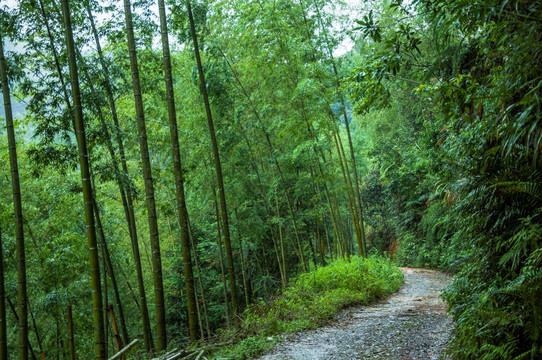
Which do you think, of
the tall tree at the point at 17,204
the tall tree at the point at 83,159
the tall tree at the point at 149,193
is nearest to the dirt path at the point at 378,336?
the tall tree at the point at 149,193

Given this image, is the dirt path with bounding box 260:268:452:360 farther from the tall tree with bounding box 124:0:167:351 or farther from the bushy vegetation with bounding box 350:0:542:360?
the tall tree with bounding box 124:0:167:351

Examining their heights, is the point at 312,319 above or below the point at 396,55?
below

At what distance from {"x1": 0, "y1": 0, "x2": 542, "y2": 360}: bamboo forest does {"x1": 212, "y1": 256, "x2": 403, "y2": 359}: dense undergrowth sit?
1.6 inches

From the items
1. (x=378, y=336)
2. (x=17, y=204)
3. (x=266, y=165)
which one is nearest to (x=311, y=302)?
(x=378, y=336)

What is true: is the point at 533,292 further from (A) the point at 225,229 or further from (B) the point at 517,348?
(A) the point at 225,229

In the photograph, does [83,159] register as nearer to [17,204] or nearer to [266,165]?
[17,204]

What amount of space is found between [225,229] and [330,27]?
17.6 ft

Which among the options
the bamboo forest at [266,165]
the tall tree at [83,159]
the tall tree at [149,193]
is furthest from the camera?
the tall tree at [149,193]

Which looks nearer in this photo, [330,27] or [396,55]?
[396,55]

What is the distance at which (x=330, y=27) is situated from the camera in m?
9.15

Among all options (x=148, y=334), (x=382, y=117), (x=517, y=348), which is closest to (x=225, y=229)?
(x=148, y=334)

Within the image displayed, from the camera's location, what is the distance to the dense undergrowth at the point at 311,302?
4789 mm

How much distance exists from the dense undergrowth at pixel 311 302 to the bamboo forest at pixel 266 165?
0.04 m

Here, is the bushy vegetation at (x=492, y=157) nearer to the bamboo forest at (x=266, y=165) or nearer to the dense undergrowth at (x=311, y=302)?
the bamboo forest at (x=266, y=165)
